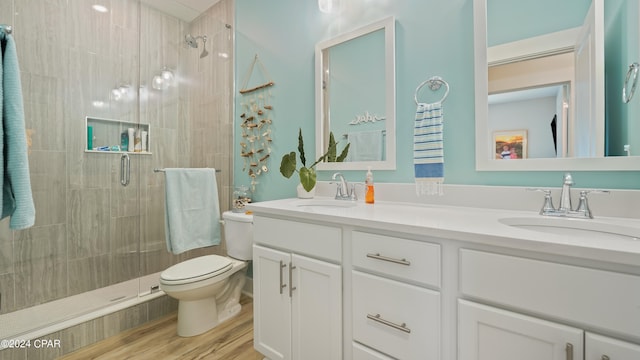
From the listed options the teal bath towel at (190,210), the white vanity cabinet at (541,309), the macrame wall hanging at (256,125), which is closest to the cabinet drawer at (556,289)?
the white vanity cabinet at (541,309)

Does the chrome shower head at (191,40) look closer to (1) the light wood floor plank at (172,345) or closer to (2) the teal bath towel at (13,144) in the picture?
(2) the teal bath towel at (13,144)

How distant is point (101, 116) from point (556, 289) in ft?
9.52

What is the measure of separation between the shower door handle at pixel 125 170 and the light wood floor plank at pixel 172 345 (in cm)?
116

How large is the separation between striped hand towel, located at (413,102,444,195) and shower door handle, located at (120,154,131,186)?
2289 mm

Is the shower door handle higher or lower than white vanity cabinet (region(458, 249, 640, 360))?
higher

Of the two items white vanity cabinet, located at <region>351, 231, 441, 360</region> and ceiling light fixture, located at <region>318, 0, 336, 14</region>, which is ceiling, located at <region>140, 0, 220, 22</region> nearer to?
ceiling light fixture, located at <region>318, 0, 336, 14</region>

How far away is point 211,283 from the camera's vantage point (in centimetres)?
168

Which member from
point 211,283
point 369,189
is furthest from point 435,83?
point 211,283

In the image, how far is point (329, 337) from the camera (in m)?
1.09

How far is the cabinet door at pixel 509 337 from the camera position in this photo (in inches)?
25.5

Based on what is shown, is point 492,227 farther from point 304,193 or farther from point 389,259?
point 304,193

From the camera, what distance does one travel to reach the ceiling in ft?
7.61

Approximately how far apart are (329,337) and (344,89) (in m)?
1.38

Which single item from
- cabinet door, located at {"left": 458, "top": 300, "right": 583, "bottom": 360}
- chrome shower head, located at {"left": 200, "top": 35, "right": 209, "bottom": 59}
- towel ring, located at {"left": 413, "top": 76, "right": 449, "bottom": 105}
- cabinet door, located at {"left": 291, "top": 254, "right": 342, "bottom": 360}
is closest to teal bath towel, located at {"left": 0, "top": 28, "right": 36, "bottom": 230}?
cabinet door, located at {"left": 291, "top": 254, "right": 342, "bottom": 360}
